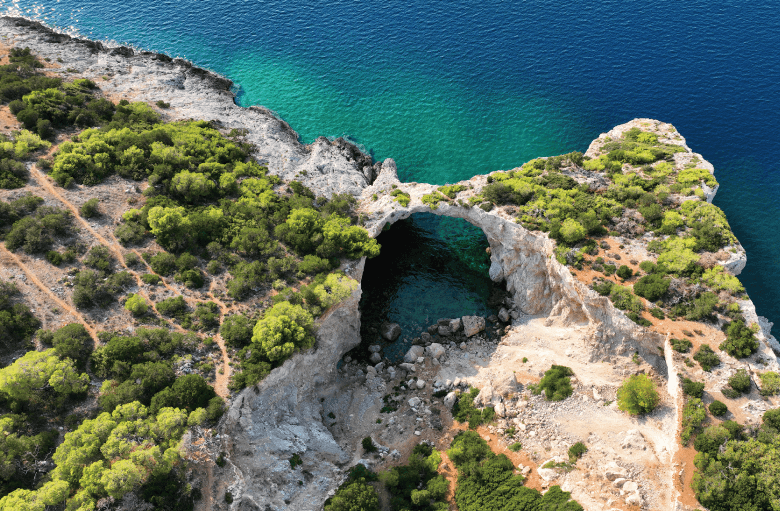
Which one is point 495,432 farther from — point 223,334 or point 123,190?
point 123,190

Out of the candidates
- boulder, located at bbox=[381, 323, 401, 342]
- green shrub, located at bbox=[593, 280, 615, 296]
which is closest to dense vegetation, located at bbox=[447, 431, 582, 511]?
boulder, located at bbox=[381, 323, 401, 342]

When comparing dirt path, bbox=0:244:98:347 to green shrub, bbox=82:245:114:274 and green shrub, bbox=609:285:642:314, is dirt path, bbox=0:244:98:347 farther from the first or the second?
green shrub, bbox=609:285:642:314

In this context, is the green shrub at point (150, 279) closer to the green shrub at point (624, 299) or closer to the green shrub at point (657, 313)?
the green shrub at point (624, 299)

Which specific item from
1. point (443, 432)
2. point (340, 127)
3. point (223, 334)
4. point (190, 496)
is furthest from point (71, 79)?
point (443, 432)

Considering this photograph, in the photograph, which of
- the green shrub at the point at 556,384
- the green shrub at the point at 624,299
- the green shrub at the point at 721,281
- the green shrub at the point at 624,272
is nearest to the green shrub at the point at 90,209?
the green shrub at the point at 556,384

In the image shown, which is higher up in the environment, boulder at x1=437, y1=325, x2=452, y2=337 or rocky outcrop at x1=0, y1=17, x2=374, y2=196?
rocky outcrop at x1=0, y1=17, x2=374, y2=196

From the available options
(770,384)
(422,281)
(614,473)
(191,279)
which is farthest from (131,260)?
(770,384)
